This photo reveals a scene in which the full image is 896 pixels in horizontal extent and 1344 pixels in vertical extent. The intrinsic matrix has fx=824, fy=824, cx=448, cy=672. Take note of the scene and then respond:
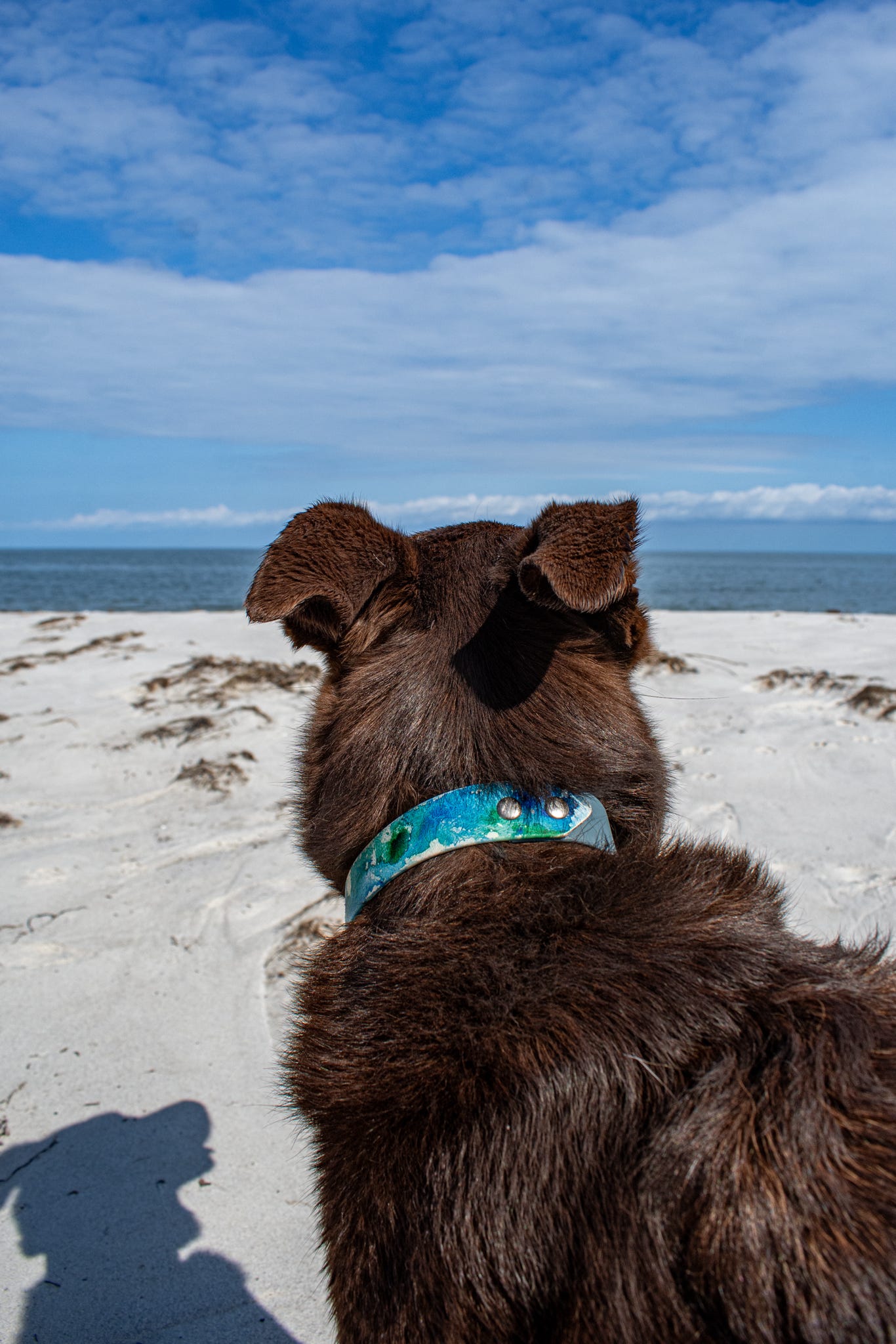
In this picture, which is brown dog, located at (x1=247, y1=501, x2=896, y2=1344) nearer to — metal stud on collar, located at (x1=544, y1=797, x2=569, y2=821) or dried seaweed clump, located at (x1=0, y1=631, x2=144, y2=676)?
metal stud on collar, located at (x1=544, y1=797, x2=569, y2=821)

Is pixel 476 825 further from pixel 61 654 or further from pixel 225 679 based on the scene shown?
pixel 61 654

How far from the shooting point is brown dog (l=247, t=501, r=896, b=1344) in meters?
1.26

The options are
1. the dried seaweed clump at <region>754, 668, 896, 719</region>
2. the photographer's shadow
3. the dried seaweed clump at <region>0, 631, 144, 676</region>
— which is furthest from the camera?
the dried seaweed clump at <region>0, 631, 144, 676</region>

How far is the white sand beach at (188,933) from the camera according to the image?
2.59 m

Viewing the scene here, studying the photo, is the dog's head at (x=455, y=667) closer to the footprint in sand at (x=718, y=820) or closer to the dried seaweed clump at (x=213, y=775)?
the footprint in sand at (x=718, y=820)

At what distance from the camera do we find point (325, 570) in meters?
2.03

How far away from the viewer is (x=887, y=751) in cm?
606

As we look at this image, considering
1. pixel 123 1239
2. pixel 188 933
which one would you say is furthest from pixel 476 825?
pixel 188 933

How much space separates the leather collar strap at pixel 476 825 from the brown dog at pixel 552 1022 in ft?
0.14

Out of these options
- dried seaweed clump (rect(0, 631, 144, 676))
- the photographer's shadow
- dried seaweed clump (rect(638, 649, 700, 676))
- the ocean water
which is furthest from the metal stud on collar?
the ocean water

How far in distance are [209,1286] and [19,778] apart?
4701mm

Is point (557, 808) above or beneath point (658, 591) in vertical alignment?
above

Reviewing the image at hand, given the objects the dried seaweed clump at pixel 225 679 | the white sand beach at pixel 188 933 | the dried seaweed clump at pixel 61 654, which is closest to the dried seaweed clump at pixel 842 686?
the white sand beach at pixel 188 933

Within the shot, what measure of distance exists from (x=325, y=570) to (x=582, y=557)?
2.11 feet
